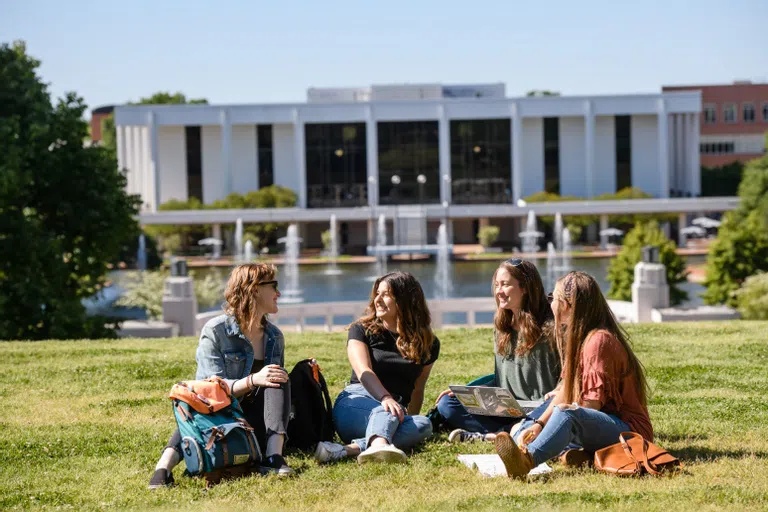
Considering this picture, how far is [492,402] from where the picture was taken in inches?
268

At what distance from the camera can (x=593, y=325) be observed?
623 centimetres

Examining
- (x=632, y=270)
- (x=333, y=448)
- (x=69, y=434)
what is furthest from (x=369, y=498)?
(x=632, y=270)

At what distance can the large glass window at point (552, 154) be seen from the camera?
71.9 metres

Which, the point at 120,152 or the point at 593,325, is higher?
the point at 120,152

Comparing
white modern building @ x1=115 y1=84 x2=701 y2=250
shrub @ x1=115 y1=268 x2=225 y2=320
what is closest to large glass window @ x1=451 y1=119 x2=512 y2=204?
white modern building @ x1=115 y1=84 x2=701 y2=250

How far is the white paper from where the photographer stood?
6094 millimetres

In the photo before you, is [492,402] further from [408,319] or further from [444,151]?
[444,151]

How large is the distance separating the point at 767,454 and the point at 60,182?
1656 centimetres

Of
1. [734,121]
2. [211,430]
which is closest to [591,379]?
[211,430]

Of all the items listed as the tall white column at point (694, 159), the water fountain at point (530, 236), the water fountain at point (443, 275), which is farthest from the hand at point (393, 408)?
the tall white column at point (694, 159)

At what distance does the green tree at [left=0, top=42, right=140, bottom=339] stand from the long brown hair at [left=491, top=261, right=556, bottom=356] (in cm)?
1313

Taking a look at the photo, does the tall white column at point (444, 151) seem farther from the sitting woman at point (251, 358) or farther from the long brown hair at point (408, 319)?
the sitting woman at point (251, 358)

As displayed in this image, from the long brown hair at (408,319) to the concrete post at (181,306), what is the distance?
42.4 feet

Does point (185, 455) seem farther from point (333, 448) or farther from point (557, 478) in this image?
point (557, 478)
